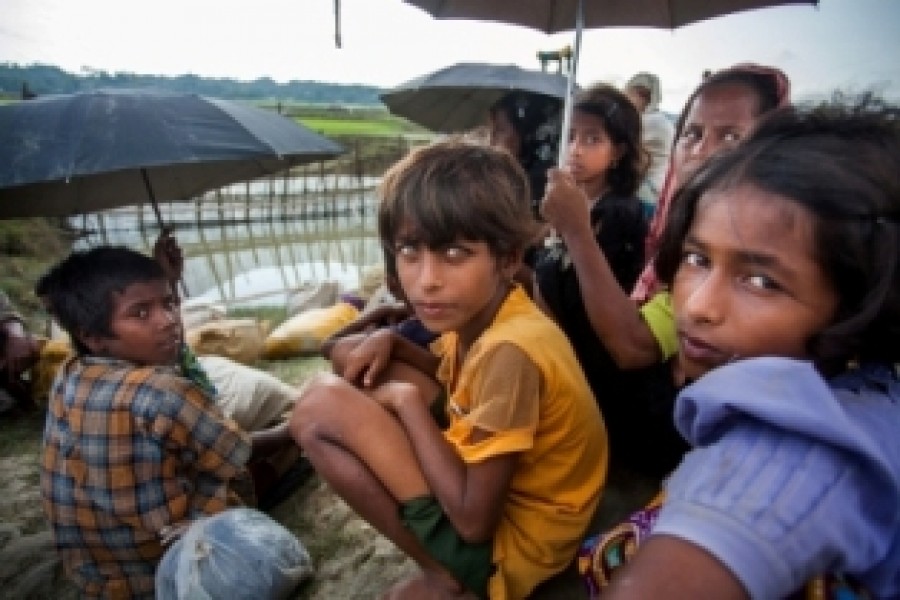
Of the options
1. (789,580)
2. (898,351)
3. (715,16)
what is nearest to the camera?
(789,580)

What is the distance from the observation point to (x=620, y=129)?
2.78 metres

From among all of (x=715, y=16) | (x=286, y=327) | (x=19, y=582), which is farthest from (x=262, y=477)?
(x=715, y=16)

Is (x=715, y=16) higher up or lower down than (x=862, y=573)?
higher up

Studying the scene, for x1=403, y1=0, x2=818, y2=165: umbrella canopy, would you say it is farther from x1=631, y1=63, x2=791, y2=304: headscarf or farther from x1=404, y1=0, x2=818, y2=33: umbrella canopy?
x1=631, y1=63, x2=791, y2=304: headscarf

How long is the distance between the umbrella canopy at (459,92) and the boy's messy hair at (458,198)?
297cm

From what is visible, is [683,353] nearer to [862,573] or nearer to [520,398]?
[862,573]

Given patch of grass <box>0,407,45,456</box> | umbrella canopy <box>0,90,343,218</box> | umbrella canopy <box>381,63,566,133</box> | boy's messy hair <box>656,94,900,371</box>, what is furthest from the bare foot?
umbrella canopy <box>381,63,566,133</box>

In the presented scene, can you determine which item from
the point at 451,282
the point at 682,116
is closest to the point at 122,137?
the point at 451,282

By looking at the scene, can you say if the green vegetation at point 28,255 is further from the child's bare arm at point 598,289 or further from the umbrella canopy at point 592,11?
the child's bare arm at point 598,289

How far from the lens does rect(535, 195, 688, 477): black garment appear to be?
1.90 m

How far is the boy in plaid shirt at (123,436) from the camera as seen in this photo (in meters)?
2.02

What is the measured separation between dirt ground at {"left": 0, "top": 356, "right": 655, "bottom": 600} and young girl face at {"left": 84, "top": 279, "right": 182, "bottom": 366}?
1.01 meters

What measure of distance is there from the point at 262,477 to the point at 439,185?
1.90 metres

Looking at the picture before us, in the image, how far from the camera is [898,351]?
0.78 meters
